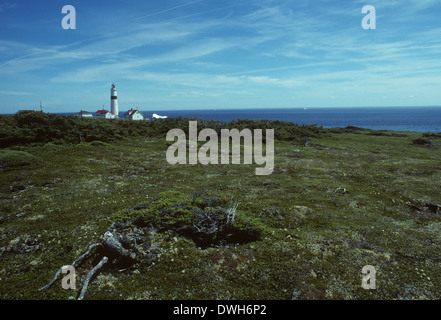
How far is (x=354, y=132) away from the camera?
266 feet

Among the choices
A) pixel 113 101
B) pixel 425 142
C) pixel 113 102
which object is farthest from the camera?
pixel 113 101

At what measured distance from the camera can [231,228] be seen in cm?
1430

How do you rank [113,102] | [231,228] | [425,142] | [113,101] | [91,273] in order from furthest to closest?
[113,101], [113,102], [425,142], [231,228], [91,273]

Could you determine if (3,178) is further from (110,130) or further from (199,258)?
(110,130)

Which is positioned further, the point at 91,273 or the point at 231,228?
the point at 231,228

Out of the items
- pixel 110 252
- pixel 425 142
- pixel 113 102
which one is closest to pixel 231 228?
pixel 110 252

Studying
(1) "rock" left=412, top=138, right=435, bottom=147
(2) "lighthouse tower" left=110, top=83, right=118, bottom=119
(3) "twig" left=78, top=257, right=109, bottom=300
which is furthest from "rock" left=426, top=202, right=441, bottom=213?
(2) "lighthouse tower" left=110, top=83, right=118, bottom=119

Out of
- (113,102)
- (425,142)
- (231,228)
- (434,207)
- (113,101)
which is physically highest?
(113,101)

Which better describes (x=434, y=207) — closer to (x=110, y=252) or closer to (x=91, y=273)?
(x=110, y=252)

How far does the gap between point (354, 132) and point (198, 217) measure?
3196 inches

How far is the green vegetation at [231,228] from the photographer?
34.6 ft

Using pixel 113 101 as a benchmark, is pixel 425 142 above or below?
below

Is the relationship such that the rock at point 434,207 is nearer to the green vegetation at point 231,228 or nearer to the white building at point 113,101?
the green vegetation at point 231,228

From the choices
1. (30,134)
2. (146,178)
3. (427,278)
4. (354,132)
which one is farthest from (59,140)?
(354,132)
